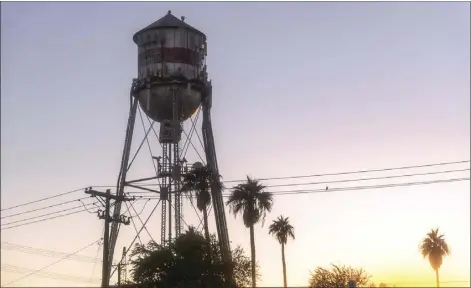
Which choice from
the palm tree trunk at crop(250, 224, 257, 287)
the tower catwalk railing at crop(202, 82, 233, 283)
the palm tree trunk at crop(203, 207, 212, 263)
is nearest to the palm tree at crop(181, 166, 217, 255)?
the palm tree trunk at crop(203, 207, 212, 263)

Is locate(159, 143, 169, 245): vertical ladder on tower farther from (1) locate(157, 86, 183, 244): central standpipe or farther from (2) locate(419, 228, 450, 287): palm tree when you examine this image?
(2) locate(419, 228, 450, 287): palm tree

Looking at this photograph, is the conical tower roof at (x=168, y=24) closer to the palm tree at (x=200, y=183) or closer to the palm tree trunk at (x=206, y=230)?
the palm tree at (x=200, y=183)

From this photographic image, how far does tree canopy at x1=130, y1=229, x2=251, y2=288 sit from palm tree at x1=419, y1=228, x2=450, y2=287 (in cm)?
4025

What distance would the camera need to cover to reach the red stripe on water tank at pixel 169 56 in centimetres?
7600

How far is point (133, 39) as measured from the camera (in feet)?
260

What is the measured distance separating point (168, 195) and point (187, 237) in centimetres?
636

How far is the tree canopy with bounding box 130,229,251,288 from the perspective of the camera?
66188mm

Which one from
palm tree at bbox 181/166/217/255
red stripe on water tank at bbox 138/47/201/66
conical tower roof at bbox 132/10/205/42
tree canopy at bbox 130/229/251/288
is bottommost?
tree canopy at bbox 130/229/251/288

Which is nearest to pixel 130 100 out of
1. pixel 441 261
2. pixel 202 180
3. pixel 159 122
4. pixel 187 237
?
pixel 159 122

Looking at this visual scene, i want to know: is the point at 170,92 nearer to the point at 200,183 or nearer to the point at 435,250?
the point at 200,183

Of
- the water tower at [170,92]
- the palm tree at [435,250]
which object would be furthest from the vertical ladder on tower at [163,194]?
the palm tree at [435,250]

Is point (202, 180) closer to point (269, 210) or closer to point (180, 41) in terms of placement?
point (269, 210)

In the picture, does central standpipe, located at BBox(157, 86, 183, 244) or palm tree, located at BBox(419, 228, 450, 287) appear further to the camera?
palm tree, located at BBox(419, 228, 450, 287)

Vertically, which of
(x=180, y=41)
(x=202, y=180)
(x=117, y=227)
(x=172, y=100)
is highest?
(x=180, y=41)
